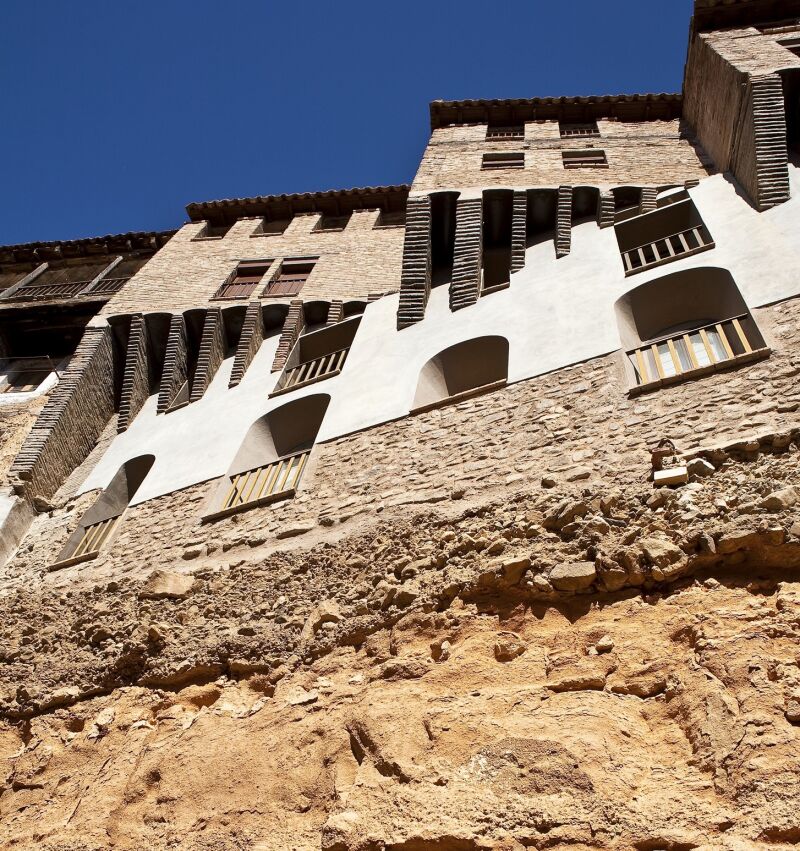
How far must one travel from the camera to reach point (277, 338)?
12.2 m

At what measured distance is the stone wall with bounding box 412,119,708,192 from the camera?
11.7 meters

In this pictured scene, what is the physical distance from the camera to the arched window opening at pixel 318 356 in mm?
9750

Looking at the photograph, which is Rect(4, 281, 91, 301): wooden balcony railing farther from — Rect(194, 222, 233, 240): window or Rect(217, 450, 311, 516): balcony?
Rect(217, 450, 311, 516): balcony

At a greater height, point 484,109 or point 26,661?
point 484,109

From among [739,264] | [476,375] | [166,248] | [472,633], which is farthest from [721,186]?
[166,248]

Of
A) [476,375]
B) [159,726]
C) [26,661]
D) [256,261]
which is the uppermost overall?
[256,261]

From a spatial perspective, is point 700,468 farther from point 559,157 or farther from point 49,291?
point 49,291

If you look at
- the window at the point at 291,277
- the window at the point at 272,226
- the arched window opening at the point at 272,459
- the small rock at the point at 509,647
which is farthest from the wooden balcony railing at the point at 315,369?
the window at the point at 272,226

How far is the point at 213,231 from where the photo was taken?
17.3 m

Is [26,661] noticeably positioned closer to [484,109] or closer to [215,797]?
[215,797]

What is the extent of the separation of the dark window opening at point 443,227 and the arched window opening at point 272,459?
3635mm

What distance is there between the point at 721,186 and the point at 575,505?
6.66m

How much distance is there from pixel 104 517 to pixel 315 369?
329cm

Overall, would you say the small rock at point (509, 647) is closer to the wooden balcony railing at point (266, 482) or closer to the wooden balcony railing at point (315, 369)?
the wooden balcony railing at point (266, 482)
